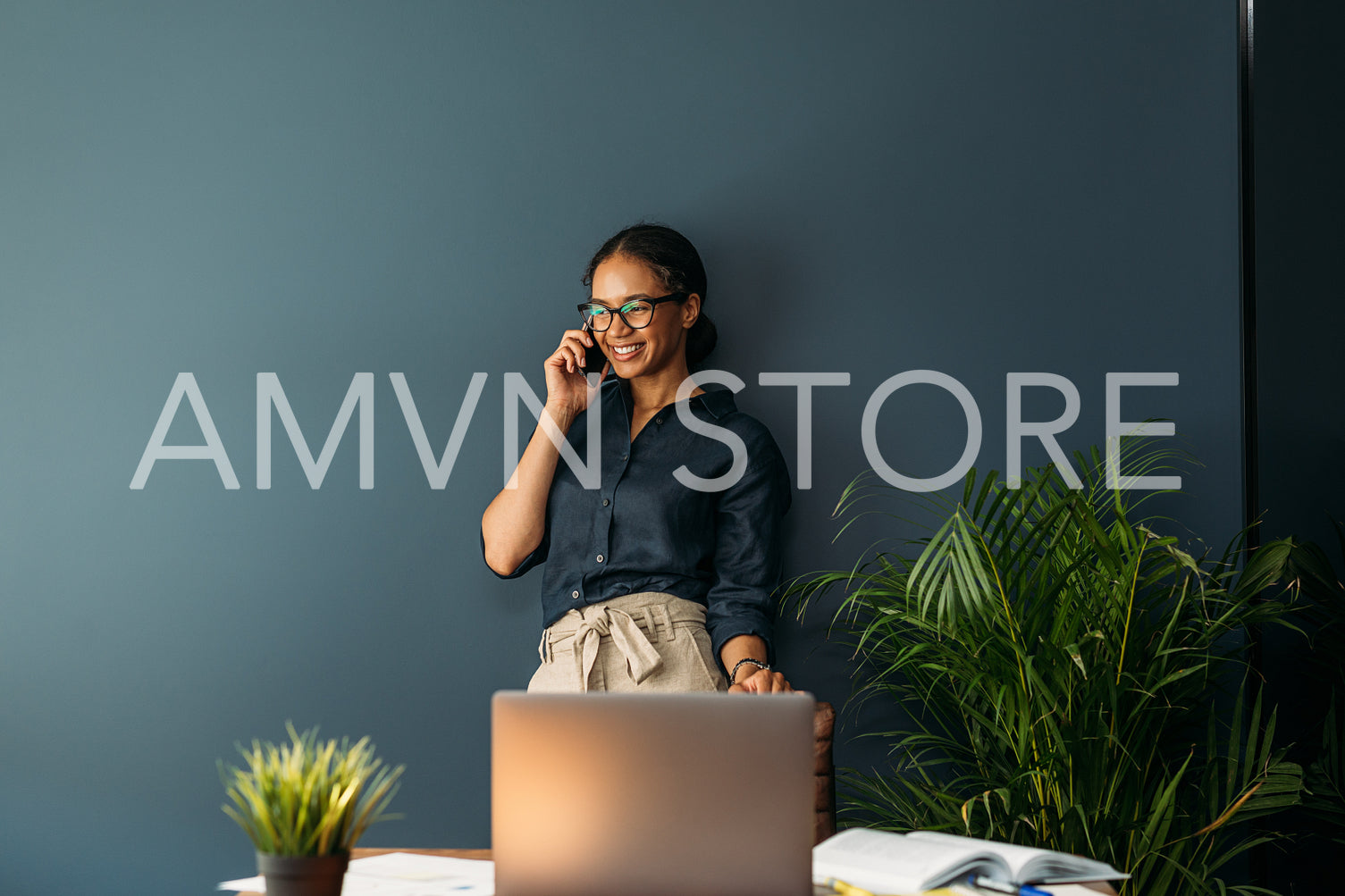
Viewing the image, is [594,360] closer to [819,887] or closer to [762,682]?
[762,682]

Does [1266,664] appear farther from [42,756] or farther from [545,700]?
[42,756]

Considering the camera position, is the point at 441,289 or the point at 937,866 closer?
the point at 937,866

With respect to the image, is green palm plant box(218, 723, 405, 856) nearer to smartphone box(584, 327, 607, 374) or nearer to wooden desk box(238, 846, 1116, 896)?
wooden desk box(238, 846, 1116, 896)

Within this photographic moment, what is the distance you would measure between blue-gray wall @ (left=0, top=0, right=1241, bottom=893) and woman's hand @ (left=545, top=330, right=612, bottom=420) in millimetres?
207

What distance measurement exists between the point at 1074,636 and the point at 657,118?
5.75 ft

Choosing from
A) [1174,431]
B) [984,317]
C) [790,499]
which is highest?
[984,317]

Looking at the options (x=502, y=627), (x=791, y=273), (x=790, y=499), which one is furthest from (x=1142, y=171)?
(x=502, y=627)

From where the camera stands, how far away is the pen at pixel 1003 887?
1440mm

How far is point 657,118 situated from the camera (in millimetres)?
3129

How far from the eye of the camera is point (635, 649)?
266 centimetres

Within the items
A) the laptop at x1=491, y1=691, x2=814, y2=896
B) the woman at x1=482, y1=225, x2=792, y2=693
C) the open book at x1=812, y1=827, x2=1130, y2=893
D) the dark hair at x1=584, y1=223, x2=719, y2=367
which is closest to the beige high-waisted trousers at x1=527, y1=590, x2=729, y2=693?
the woman at x1=482, y1=225, x2=792, y2=693

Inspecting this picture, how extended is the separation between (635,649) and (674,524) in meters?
0.33

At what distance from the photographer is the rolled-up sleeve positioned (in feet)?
8.97

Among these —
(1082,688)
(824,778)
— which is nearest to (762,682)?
(824,778)
